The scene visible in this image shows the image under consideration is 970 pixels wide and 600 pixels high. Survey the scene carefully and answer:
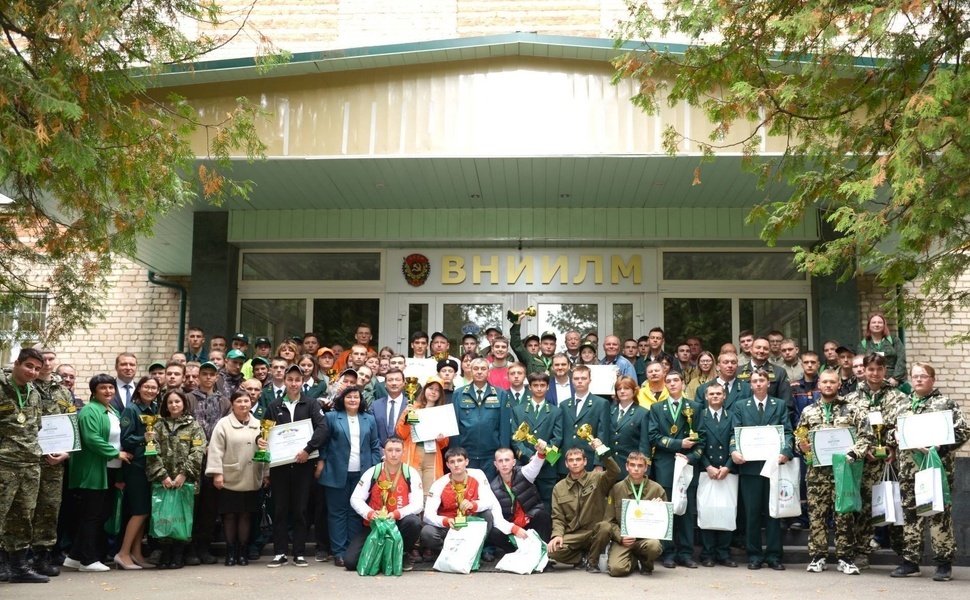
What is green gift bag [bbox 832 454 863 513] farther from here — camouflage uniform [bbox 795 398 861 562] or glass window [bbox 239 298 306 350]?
glass window [bbox 239 298 306 350]

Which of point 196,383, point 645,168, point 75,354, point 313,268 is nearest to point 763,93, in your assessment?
point 645,168

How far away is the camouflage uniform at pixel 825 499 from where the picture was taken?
8.99m

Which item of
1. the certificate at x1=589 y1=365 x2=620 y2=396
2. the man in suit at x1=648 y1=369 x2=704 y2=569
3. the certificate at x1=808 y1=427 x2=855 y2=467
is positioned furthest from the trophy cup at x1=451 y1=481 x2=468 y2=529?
the certificate at x1=808 y1=427 x2=855 y2=467

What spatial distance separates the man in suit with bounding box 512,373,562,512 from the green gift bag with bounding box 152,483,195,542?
3214mm

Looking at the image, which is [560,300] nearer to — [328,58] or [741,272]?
[741,272]

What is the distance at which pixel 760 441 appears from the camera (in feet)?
31.0

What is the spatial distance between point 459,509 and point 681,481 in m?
2.18

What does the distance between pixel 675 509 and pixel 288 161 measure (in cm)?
621

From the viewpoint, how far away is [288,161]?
11977 millimetres

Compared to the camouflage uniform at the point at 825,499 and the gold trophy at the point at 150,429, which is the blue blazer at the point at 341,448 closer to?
the gold trophy at the point at 150,429

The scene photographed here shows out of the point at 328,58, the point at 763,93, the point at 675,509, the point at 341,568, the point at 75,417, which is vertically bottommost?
the point at 341,568

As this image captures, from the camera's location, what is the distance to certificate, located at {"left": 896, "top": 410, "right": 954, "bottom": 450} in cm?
855

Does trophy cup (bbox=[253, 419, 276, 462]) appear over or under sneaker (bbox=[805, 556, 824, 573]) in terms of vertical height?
over

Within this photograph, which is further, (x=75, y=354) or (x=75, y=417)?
(x=75, y=354)
